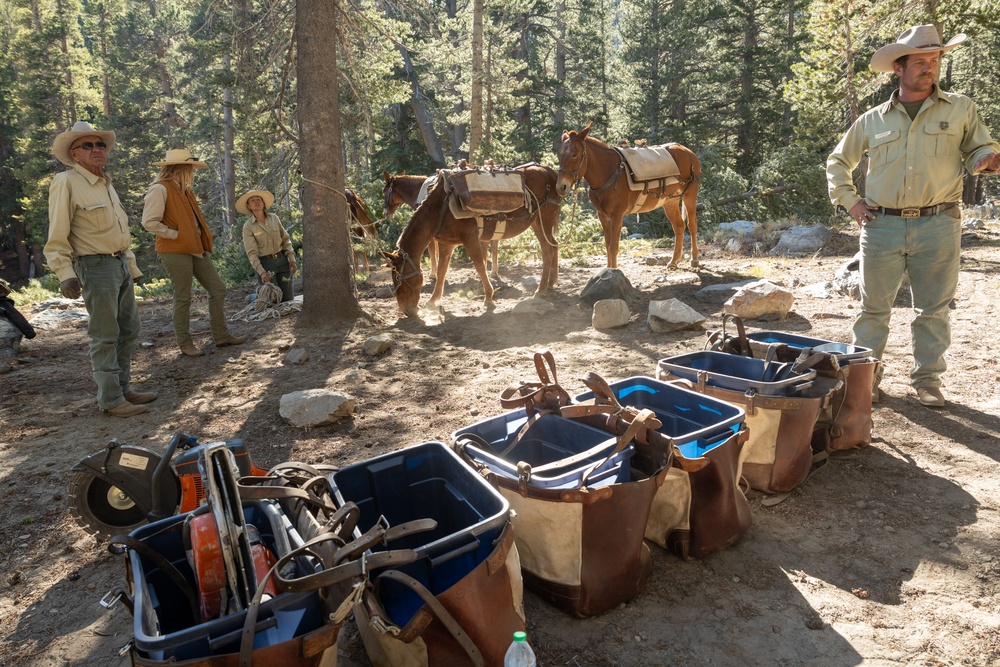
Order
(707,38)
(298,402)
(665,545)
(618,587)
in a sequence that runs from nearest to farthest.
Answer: (618,587) < (665,545) < (298,402) < (707,38)

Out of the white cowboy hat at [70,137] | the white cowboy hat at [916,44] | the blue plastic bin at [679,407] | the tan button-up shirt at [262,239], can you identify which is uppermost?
the white cowboy hat at [916,44]

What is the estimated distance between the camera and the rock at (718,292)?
336 inches

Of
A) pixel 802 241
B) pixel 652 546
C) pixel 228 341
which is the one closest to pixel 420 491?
pixel 652 546

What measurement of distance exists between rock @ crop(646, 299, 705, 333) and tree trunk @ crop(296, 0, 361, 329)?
13.3ft

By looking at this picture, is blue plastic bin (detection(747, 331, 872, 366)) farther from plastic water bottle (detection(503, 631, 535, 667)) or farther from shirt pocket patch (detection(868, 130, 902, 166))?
plastic water bottle (detection(503, 631, 535, 667))

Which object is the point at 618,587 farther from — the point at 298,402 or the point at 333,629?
the point at 298,402

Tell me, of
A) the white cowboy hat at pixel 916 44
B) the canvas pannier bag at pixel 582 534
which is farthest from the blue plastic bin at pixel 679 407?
the white cowboy hat at pixel 916 44

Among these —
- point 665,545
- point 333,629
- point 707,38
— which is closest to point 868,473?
point 665,545

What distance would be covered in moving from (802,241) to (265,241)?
10.5 meters

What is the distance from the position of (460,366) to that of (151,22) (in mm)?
34122

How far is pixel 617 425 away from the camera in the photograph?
2.85 m

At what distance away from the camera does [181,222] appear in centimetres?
644

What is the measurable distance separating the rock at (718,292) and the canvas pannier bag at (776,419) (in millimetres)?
5084

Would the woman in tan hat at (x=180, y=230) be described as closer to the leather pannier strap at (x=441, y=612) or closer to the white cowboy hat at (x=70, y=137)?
the white cowboy hat at (x=70, y=137)
